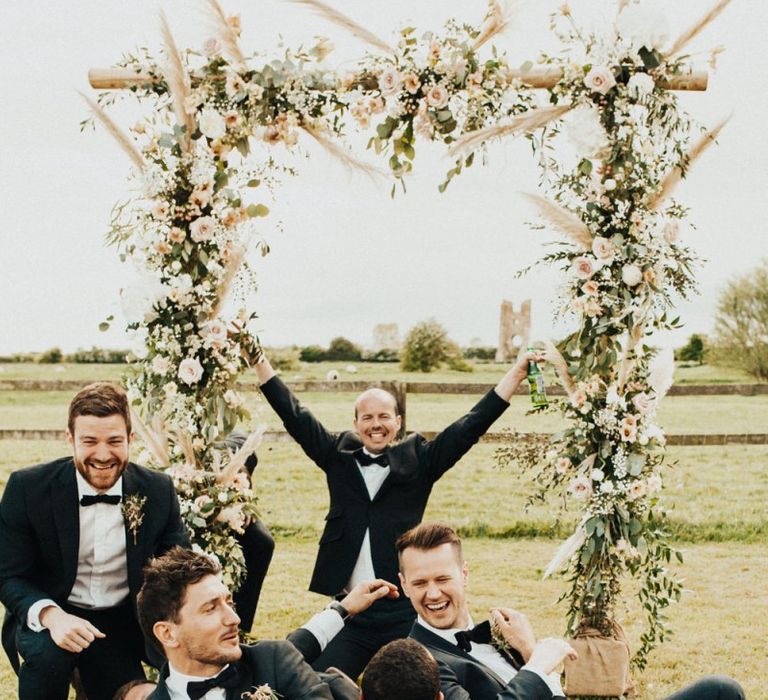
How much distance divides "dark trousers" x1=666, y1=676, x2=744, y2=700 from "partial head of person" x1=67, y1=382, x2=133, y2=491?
2417mm

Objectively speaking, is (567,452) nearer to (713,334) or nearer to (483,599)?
(483,599)

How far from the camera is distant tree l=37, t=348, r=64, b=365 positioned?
21.7 meters

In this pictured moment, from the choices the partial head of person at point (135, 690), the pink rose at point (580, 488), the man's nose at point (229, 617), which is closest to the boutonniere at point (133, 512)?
the partial head of person at point (135, 690)

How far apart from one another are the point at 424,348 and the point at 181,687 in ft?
47.5

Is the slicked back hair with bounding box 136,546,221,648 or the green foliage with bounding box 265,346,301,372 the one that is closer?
the slicked back hair with bounding box 136,546,221,648

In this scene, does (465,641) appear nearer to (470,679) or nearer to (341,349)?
(470,679)

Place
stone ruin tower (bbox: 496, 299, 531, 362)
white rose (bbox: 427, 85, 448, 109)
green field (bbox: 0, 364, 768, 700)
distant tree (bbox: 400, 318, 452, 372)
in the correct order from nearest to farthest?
white rose (bbox: 427, 85, 448, 109) → green field (bbox: 0, 364, 768, 700) → distant tree (bbox: 400, 318, 452, 372) → stone ruin tower (bbox: 496, 299, 531, 362)

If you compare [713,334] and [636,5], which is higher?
[636,5]

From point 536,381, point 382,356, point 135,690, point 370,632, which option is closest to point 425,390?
point 536,381

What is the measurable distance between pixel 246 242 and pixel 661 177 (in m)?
2.21

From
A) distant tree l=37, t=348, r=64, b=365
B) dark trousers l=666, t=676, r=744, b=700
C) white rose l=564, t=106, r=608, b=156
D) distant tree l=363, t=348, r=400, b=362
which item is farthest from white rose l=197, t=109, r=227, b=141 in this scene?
distant tree l=37, t=348, r=64, b=365

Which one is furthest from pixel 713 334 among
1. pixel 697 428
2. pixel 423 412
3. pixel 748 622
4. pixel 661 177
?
pixel 661 177

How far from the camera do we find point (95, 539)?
438 cm

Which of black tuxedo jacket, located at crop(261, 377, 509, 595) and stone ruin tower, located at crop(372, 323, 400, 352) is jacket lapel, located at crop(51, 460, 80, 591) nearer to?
black tuxedo jacket, located at crop(261, 377, 509, 595)
